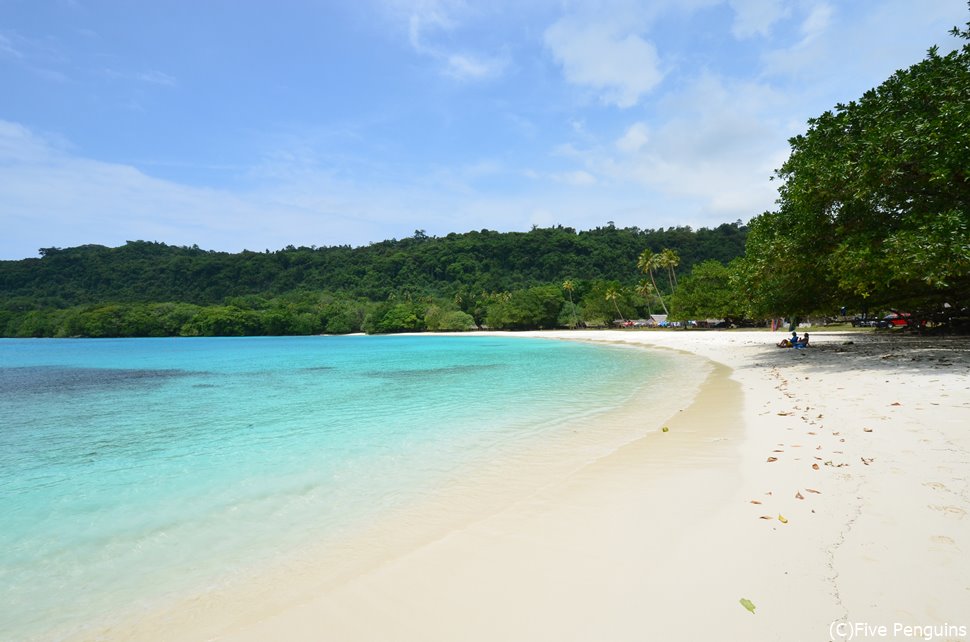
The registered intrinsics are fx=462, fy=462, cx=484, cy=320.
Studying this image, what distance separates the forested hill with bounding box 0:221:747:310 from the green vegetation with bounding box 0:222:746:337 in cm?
40

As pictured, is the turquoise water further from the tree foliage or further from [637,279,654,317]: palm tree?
[637,279,654,317]: palm tree

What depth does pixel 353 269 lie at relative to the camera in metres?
157

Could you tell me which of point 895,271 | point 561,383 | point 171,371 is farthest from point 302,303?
point 895,271

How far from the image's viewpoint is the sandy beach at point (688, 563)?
10.0 ft

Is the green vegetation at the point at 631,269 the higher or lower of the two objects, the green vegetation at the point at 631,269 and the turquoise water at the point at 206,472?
the higher

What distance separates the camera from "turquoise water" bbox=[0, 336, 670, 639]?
4.79m

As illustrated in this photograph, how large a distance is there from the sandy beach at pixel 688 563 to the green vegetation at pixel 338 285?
3318 inches

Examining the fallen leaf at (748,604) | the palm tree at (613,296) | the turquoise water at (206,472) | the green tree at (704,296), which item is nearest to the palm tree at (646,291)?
the palm tree at (613,296)

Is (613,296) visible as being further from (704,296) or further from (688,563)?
(688,563)

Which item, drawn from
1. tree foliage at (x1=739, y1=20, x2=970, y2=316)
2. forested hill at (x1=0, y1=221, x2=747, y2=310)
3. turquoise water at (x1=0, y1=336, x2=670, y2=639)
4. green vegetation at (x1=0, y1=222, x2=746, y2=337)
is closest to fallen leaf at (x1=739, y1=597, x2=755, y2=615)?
turquoise water at (x1=0, y1=336, x2=670, y2=639)

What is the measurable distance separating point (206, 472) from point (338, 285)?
499 feet

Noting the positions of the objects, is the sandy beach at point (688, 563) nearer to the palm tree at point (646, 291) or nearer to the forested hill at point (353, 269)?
the palm tree at point (646, 291)

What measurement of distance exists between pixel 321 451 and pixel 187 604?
17.2 ft

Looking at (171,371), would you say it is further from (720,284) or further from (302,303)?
(302,303)
